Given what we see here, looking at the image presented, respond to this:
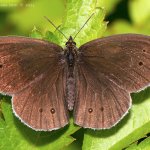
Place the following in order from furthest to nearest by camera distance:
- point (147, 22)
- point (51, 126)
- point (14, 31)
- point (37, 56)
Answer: point (14, 31)
point (147, 22)
point (37, 56)
point (51, 126)

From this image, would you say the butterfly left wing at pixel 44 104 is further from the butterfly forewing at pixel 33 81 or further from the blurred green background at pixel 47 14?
the blurred green background at pixel 47 14

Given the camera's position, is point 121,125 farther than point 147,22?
No

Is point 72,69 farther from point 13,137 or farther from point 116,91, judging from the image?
point 13,137

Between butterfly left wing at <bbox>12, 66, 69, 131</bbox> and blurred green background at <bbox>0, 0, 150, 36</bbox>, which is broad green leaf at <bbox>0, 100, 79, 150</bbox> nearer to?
butterfly left wing at <bbox>12, 66, 69, 131</bbox>

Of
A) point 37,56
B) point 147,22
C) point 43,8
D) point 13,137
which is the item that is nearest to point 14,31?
point 43,8

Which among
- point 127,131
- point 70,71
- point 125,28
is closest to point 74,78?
point 70,71

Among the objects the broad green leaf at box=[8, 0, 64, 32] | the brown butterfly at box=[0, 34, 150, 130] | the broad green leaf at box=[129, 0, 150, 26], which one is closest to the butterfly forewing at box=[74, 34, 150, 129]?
the brown butterfly at box=[0, 34, 150, 130]

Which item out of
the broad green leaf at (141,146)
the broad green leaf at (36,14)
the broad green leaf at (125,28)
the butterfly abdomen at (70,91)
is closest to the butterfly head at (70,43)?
the butterfly abdomen at (70,91)
